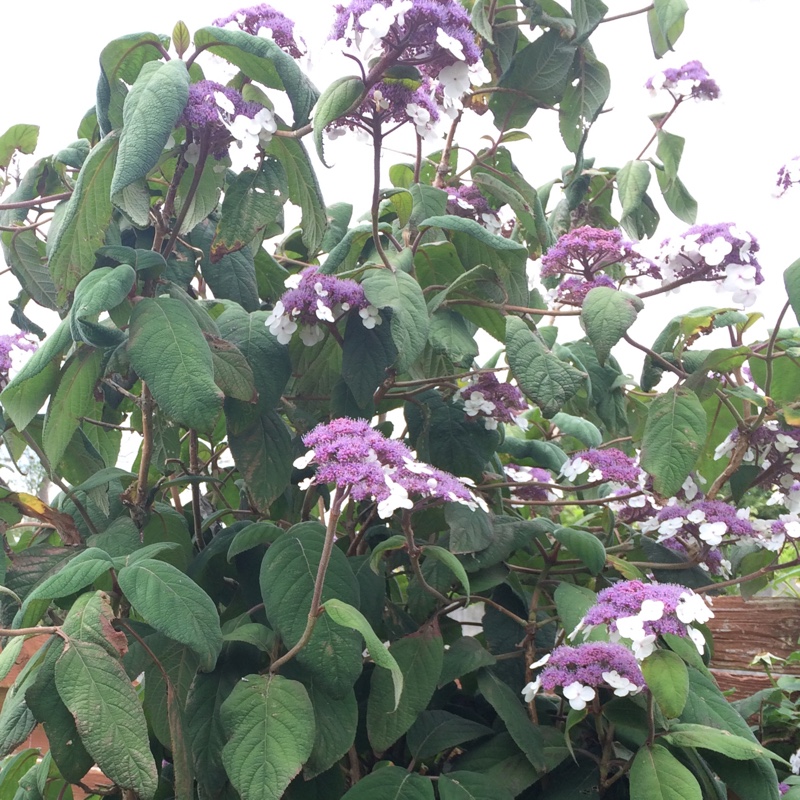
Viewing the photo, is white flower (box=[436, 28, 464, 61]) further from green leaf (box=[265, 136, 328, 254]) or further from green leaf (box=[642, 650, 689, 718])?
green leaf (box=[642, 650, 689, 718])

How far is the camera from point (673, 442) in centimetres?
109

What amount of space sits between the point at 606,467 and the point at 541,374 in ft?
0.80

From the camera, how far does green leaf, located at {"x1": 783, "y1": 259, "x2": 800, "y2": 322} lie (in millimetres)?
1025

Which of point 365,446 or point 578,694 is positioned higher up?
point 365,446

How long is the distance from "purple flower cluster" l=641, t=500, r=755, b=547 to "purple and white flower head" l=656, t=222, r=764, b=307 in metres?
0.27

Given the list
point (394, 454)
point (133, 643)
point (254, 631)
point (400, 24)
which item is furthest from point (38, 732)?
point (400, 24)

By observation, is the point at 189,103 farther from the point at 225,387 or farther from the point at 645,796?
the point at 645,796

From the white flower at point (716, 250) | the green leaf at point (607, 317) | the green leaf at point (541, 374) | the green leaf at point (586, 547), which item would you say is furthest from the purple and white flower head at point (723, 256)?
the green leaf at point (586, 547)

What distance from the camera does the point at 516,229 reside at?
1.37 metres

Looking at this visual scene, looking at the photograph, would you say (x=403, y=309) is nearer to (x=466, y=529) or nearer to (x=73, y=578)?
(x=466, y=529)

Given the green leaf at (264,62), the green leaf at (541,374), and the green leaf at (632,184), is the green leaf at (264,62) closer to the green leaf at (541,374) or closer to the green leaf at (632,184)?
the green leaf at (541,374)

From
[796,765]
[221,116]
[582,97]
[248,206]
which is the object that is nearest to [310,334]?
[248,206]

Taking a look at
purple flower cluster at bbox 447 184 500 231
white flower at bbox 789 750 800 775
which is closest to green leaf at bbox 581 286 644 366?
purple flower cluster at bbox 447 184 500 231

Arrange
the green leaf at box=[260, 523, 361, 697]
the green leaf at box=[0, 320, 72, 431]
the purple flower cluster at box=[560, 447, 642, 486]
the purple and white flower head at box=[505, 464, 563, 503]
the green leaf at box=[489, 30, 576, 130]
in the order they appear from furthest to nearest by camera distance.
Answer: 1. the purple and white flower head at box=[505, 464, 563, 503]
2. the green leaf at box=[489, 30, 576, 130]
3. the purple flower cluster at box=[560, 447, 642, 486]
4. the green leaf at box=[0, 320, 72, 431]
5. the green leaf at box=[260, 523, 361, 697]
